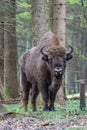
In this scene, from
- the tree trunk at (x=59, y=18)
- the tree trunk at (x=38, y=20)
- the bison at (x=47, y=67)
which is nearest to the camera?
the bison at (x=47, y=67)

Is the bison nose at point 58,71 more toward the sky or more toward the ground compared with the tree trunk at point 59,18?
more toward the ground

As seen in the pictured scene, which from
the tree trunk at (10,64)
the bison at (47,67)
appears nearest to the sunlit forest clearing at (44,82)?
the bison at (47,67)

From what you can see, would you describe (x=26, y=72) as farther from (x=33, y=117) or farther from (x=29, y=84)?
(x=33, y=117)

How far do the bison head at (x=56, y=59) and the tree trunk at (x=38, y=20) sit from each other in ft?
9.86

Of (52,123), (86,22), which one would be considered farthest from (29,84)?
(86,22)

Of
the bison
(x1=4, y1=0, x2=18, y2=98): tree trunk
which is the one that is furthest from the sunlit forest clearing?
(x1=4, y1=0, x2=18, y2=98): tree trunk

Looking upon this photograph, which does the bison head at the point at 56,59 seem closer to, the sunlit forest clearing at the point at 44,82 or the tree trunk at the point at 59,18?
the sunlit forest clearing at the point at 44,82

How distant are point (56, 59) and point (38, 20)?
3.77 meters

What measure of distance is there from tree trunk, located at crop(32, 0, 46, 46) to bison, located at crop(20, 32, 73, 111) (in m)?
1.21

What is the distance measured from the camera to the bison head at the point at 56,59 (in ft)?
34.7

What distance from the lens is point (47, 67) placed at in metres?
11.3

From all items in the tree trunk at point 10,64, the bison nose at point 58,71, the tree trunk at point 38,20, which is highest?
the tree trunk at point 38,20

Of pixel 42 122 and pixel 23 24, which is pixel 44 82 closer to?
pixel 42 122

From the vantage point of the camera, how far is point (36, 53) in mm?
12461
